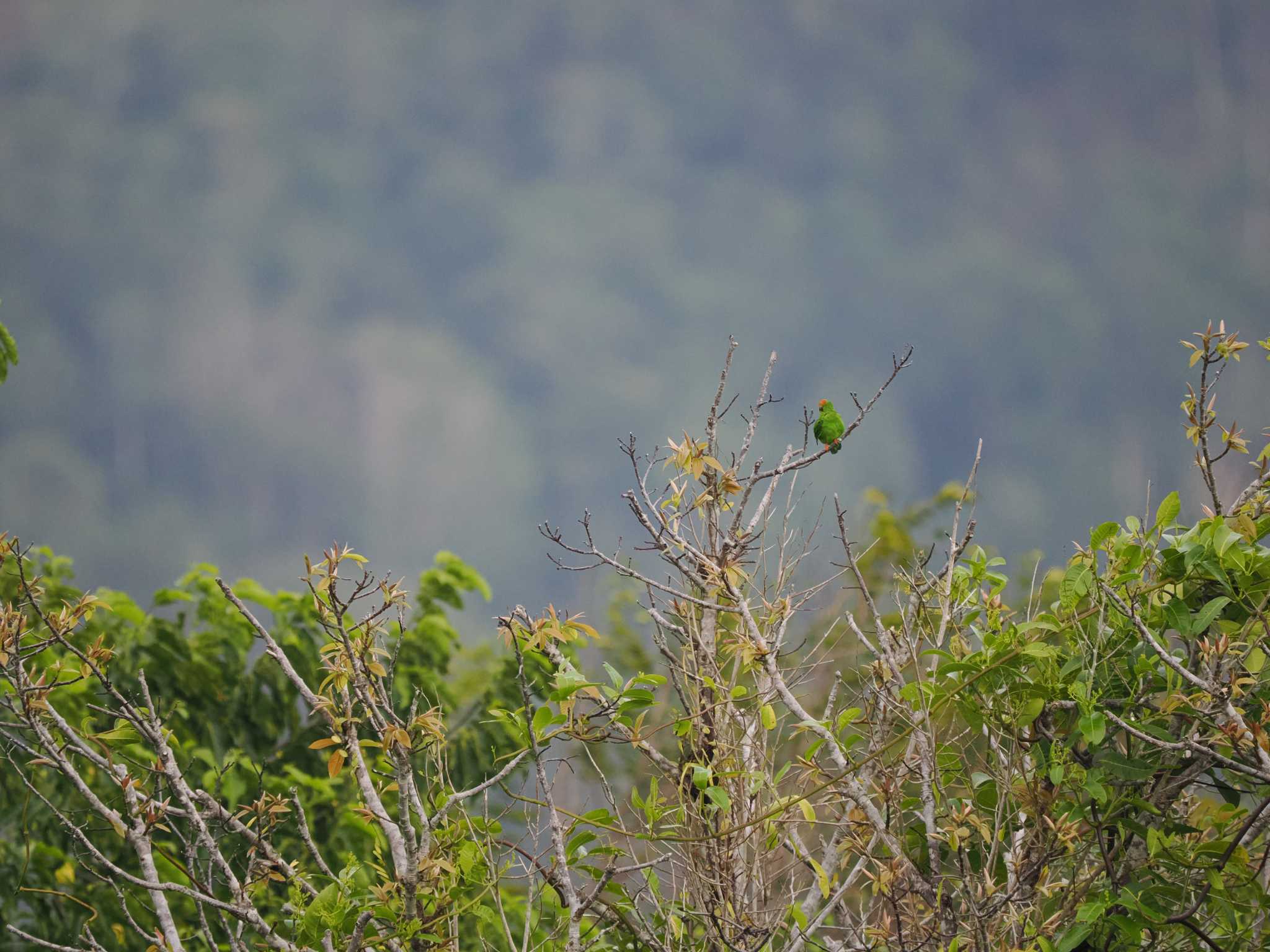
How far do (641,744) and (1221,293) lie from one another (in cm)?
4126

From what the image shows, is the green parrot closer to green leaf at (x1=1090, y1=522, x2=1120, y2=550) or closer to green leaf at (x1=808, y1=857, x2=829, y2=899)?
green leaf at (x1=1090, y1=522, x2=1120, y2=550)

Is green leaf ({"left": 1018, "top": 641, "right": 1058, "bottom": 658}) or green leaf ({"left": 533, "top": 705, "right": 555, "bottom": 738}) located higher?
green leaf ({"left": 1018, "top": 641, "right": 1058, "bottom": 658})

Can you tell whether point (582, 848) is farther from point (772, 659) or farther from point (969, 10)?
point (969, 10)

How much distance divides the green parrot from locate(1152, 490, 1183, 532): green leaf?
0.90 meters

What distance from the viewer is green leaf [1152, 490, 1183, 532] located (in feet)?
4.09

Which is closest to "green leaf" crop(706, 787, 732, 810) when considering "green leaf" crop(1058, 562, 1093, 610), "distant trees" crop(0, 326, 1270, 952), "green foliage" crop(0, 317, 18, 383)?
"distant trees" crop(0, 326, 1270, 952)

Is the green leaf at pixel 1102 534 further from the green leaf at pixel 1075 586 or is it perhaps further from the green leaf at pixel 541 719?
the green leaf at pixel 541 719

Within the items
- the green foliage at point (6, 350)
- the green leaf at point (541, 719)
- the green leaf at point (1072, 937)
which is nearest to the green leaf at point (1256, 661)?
the green leaf at point (1072, 937)

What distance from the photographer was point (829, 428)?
2.31m

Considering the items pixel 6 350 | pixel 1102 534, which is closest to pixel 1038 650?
pixel 1102 534

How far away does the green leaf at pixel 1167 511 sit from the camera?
1.25m

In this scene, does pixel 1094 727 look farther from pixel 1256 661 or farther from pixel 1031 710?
pixel 1256 661

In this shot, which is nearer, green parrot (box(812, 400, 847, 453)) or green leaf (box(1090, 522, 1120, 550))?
green leaf (box(1090, 522, 1120, 550))

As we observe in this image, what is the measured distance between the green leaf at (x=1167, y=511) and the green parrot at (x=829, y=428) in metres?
0.90
